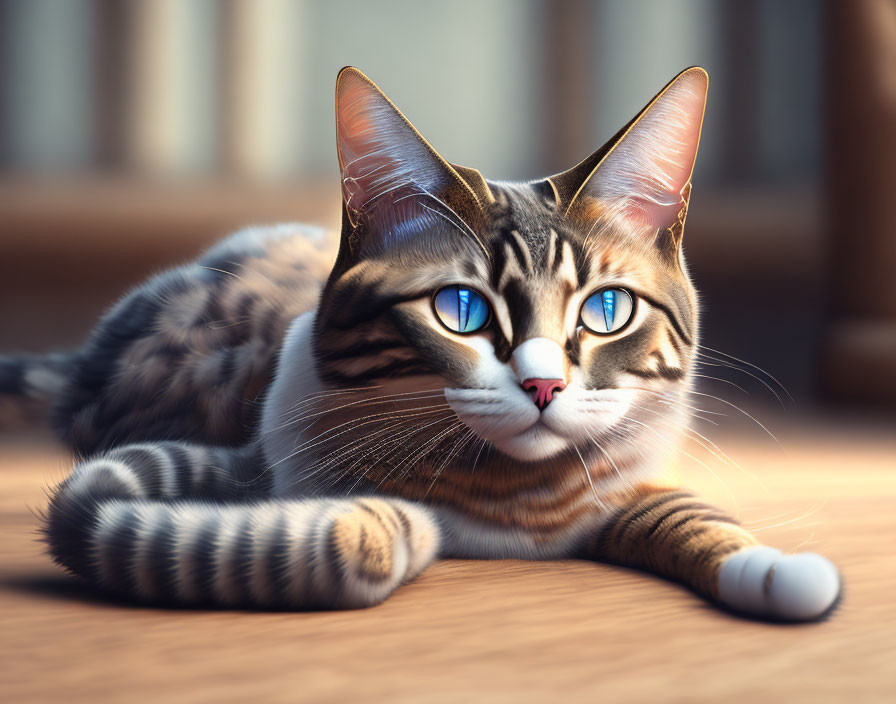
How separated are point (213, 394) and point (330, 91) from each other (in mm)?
1580

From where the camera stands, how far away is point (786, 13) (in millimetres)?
2234

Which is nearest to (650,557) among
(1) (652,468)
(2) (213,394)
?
(1) (652,468)

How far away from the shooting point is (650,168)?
2.36 feet

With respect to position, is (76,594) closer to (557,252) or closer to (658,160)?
(557,252)

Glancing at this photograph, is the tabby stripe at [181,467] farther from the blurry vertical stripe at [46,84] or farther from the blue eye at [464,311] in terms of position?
the blurry vertical stripe at [46,84]

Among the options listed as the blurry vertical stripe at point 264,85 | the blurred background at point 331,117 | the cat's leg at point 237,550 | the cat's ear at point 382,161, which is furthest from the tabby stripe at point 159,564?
the blurry vertical stripe at point 264,85

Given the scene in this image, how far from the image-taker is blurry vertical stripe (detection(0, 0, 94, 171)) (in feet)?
7.20

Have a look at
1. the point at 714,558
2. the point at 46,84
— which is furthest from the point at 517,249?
the point at 46,84

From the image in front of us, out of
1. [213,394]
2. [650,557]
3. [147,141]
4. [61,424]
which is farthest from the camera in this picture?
[147,141]

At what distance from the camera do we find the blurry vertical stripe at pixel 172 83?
218cm

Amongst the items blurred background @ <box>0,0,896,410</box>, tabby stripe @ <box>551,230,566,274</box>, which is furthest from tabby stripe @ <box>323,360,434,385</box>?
blurred background @ <box>0,0,896,410</box>

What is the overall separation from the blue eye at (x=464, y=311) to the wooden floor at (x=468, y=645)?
167 mm

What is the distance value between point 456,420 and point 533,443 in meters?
0.06

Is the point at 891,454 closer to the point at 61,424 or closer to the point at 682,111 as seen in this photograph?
the point at 682,111
